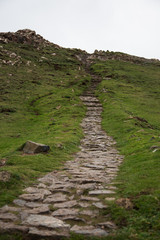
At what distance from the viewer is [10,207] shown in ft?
25.1

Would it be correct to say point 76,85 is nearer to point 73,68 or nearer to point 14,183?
point 73,68

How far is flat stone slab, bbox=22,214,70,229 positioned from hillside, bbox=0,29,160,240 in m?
0.91

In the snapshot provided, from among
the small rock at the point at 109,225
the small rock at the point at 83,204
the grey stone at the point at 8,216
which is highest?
the small rock at the point at 109,225

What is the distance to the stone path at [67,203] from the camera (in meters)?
6.43

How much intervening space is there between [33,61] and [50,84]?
1049 inches

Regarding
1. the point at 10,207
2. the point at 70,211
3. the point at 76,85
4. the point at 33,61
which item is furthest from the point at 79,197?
the point at 33,61

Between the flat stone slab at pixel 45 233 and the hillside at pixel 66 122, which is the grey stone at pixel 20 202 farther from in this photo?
the flat stone slab at pixel 45 233

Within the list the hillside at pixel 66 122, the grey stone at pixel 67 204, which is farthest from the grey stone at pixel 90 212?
the grey stone at pixel 67 204

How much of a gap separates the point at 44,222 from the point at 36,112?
119 feet

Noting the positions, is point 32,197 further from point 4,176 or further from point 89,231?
point 89,231

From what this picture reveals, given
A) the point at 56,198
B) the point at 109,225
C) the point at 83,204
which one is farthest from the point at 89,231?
the point at 56,198

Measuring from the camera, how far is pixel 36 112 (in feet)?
138

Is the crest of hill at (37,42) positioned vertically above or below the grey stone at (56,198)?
above

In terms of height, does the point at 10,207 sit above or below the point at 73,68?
below
